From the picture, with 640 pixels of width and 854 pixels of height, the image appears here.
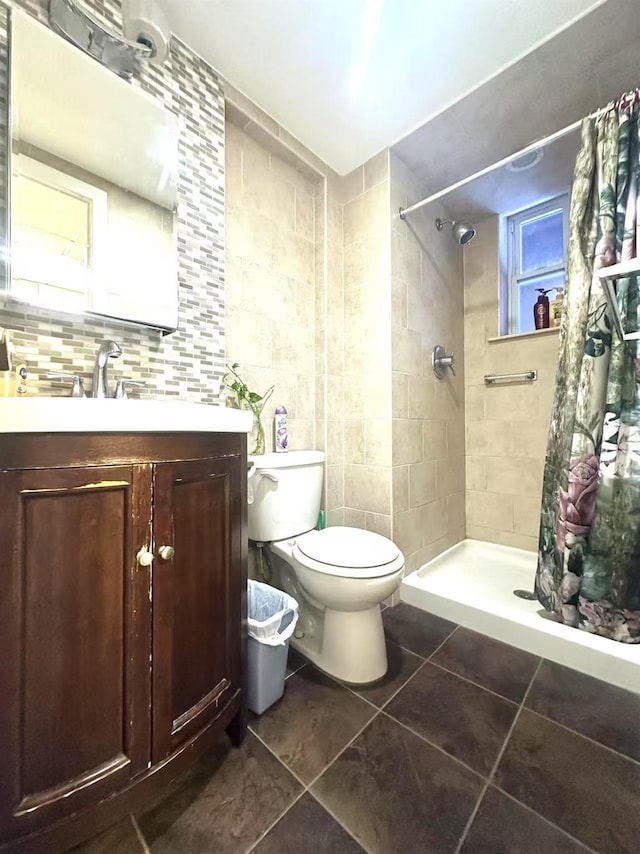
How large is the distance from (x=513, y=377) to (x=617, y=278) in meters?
0.87

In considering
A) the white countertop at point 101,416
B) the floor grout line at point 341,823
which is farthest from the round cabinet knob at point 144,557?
the floor grout line at point 341,823

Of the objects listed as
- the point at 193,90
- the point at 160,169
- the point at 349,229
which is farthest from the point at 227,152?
the point at 349,229

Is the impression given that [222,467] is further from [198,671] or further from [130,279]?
[130,279]

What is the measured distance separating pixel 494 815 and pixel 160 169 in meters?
2.02

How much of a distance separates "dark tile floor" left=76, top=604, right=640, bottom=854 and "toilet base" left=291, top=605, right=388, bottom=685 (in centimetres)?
4

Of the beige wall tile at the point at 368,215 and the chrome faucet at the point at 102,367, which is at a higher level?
the beige wall tile at the point at 368,215

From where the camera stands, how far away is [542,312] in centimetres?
201

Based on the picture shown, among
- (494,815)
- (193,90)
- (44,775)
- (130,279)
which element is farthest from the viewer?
(193,90)

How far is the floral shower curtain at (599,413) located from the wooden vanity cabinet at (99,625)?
1.37 m

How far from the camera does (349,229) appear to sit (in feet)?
6.03

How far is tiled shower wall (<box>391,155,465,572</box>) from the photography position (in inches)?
66.8

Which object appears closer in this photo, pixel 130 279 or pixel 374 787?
pixel 374 787

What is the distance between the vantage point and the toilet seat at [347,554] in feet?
3.57

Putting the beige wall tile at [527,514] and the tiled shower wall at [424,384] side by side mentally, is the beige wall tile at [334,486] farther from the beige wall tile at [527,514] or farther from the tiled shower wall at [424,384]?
the beige wall tile at [527,514]
